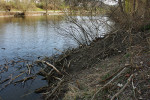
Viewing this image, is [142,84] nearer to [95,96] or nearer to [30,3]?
[95,96]

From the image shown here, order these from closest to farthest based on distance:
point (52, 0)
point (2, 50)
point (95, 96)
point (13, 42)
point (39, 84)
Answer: point (95, 96), point (39, 84), point (52, 0), point (2, 50), point (13, 42)

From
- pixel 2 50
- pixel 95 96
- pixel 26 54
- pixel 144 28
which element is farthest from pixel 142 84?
pixel 2 50

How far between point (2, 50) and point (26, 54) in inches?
91.2

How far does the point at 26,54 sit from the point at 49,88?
5790 mm

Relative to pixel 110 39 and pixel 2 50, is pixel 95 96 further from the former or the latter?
pixel 2 50

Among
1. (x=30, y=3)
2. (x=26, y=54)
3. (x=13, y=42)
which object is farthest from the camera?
(x=30, y=3)

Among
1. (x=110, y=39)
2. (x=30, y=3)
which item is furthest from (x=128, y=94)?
(x=30, y=3)

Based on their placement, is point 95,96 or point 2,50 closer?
point 95,96

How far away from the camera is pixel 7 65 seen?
909cm

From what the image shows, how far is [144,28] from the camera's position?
27.5 feet

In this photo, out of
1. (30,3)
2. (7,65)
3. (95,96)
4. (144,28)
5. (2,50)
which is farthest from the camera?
(30,3)

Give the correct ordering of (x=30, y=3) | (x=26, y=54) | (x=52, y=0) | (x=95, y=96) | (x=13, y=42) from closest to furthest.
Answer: (x=95, y=96)
(x=52, y=0)
(x=26, y=54)
(x=13, y=42)
(x=30, y=3)

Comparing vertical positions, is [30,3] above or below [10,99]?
above

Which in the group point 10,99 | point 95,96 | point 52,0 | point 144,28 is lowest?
point 10,99
